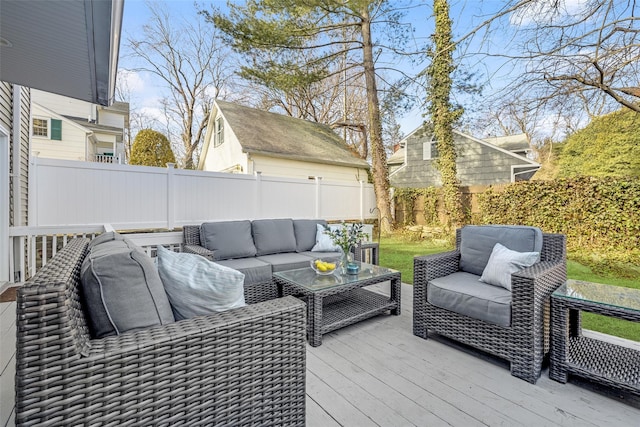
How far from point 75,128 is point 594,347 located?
14.3 meters

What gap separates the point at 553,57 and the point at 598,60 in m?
0.57

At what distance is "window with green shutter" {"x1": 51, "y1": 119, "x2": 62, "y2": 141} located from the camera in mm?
10312

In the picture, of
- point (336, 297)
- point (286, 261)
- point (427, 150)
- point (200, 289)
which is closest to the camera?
point (200, 289)

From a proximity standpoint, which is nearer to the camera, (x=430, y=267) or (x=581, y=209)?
(x=430, y=267)

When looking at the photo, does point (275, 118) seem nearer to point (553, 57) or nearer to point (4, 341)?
point (553, 57)

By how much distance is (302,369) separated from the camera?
1.45 meters

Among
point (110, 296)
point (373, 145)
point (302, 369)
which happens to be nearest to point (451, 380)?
point (302, 369)

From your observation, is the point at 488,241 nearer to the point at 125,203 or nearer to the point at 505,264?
the point at 505,264

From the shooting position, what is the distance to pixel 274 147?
9.52 meters

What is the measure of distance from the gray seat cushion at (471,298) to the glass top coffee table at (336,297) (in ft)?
1.95

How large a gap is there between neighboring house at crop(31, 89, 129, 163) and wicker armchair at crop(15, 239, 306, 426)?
9716 mm

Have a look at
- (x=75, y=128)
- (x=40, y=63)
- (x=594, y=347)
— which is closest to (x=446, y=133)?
(x=594, y=347)

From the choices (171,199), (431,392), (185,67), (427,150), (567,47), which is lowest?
(431,392)

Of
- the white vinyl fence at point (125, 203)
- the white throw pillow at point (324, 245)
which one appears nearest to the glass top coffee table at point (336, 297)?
the white throw pillow at point (324, 245)
